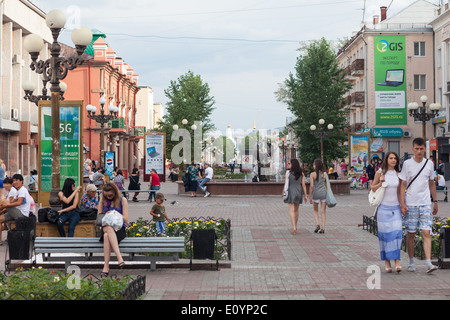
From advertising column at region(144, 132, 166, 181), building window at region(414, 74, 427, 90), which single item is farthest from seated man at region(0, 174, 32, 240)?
building window at region(414, 74, 427, 90)

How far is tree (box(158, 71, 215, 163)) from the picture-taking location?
66625mm

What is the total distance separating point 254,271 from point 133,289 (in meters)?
3.16

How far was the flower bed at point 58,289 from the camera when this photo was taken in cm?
682

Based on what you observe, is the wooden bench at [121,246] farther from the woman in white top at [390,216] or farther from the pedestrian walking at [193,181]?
the pedestrian walking at [193,181]

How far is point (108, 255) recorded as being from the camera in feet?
32.6

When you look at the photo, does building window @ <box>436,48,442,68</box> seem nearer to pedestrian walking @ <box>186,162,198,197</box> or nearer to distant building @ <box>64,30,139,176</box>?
distant building @ <box>64,30,139,176</box>

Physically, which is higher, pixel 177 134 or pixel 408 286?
pixel 177 134

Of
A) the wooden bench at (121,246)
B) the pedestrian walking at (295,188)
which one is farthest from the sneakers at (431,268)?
the pedestrian walking at (295,188)

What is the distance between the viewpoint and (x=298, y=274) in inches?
391

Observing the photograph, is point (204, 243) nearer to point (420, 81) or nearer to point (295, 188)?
point (295, 188)

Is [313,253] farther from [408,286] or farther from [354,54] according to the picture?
[354,54]

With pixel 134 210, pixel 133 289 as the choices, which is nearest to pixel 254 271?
pixel 133 289

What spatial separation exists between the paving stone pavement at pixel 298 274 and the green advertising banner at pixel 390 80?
4247 cm

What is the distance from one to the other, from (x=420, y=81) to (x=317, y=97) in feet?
33.9
